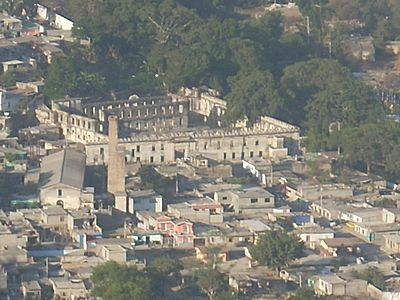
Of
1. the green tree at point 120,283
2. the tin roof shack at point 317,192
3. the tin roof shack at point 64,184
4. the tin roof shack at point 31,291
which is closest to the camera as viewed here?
the green tree at point 120,283

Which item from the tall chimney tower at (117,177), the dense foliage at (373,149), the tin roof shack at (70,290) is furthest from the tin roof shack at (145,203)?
the dense foliage at (373,149)

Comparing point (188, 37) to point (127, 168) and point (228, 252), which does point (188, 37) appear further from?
point (228, 252)

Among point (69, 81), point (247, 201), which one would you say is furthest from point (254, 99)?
point (247, 201)

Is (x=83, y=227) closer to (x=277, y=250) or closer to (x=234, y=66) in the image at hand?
(x=277, y=250)

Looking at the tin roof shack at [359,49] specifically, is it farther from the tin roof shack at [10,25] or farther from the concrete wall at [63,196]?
the concrete wall at [63,196]

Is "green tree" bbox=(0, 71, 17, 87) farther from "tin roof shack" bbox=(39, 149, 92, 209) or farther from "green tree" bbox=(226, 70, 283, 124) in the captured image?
"tin roof shack" bbox=(39, 149, 92, 209)

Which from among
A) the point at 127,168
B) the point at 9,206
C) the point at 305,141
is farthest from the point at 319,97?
the point at 9,206
